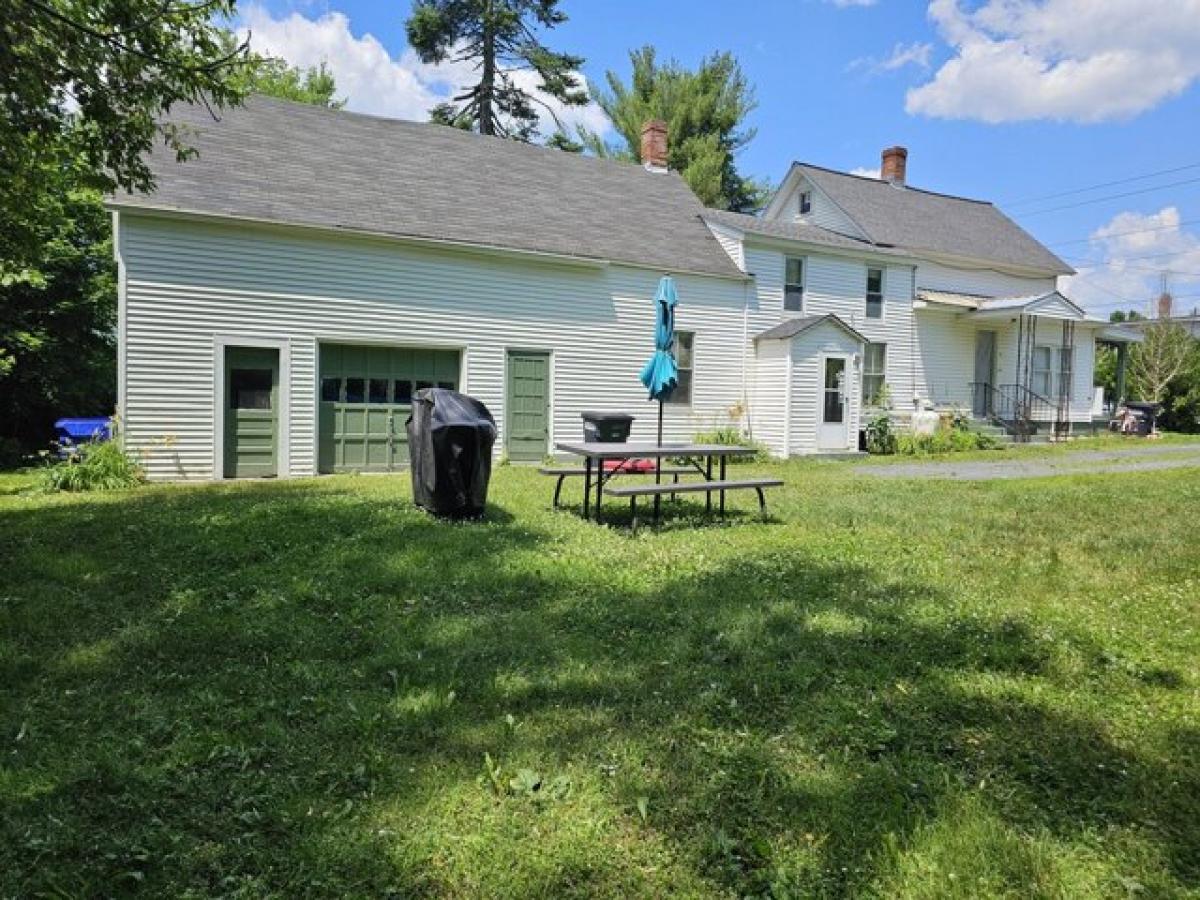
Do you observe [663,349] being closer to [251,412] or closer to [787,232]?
[251,412]

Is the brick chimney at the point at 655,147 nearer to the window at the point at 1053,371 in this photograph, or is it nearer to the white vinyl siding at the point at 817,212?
the white vinyl siding at the point at 817,212

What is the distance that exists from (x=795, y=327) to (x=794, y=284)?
188cm

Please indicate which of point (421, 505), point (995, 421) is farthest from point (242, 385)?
point (995, 421)

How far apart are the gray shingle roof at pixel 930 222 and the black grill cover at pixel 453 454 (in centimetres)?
1804

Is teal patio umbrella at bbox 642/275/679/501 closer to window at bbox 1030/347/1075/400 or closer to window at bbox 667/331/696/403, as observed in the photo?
window at bbox 667/331/696/403

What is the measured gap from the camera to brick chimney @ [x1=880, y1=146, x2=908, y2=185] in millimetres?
27609

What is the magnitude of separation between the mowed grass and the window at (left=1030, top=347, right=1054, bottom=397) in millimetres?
19482

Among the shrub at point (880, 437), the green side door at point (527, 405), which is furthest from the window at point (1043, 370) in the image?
the green side door at point (527, 405)

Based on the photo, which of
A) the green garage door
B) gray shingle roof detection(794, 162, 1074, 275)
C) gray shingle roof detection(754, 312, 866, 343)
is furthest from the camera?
gray shingle roof detection(794, 162, 1074, 275)

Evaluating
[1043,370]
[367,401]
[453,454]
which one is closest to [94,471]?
[367,401]

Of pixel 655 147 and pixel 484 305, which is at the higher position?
pixel 655 147

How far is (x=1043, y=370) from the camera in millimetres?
24266

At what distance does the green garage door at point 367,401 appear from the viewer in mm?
13867

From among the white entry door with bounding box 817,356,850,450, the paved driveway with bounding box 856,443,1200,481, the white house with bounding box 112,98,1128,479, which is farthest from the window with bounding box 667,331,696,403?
the paved driveway with bounding box 856,443,1200,481
